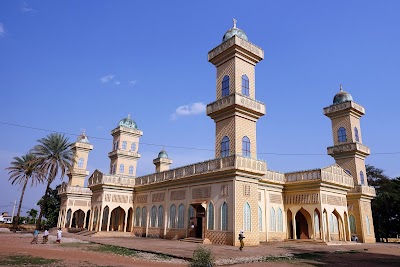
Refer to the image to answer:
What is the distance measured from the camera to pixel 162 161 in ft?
161

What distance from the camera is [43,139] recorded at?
126 ft

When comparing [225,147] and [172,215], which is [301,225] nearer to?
[225,147]

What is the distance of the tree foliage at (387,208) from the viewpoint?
40.4 metres

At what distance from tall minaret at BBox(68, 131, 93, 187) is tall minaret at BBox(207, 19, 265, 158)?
2864cm

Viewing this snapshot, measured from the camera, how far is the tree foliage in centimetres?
4041

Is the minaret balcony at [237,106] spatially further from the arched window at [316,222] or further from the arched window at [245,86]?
the arched window at [316,222]

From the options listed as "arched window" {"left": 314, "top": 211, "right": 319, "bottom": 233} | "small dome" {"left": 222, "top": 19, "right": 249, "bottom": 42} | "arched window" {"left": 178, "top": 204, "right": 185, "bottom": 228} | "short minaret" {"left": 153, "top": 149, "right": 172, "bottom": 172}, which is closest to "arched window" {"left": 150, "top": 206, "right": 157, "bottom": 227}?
"arched window" {"left": 178, "top": 204, "right": 185, "bottom": 228}

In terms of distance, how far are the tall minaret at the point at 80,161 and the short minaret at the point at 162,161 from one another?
10.7m

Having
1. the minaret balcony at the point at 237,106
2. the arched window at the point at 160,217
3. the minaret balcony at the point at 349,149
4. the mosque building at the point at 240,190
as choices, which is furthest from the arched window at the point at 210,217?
the minaret balcony at the point at 349,149

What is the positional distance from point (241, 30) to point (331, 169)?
14.7 meters

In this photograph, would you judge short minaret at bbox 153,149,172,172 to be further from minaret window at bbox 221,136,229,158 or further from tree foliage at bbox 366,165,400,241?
tree foliage at bbox 366,165,400,241

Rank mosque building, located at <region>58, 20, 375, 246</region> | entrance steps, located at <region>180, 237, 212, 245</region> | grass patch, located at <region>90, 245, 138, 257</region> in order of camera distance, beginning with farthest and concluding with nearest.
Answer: mosque building, located at <region>58, 20, 375, 246</region> < entrance steps, located at <region>180, 237, 212, 245</region> < grass patch, located at <region>90, 245, 138, 257</region>

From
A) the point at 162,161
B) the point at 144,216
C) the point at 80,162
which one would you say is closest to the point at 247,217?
the point at 144,216

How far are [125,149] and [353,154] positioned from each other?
28.5 metres
